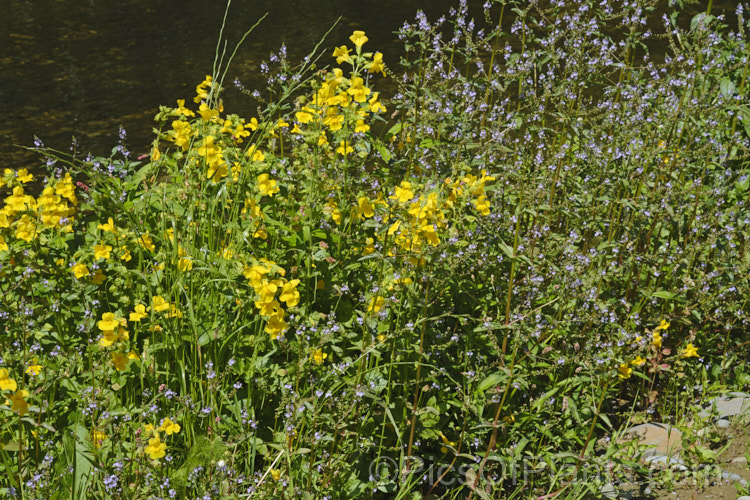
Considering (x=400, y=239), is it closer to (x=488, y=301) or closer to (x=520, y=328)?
(x=520, y=328)

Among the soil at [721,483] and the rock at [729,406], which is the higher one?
the rock at [729,406]

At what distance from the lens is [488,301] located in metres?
3.07

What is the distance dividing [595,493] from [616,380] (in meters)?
0.47

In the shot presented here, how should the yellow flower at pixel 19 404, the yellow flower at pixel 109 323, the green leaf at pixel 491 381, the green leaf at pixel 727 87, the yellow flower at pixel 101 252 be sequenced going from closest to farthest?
the yellow flower at pixel 19 404 < the yellow flower at pixel 109 323 < the green leaf at pixel 491 381 < the yellow flower at pixel 101 252 < the green leaf at pixel 727 87

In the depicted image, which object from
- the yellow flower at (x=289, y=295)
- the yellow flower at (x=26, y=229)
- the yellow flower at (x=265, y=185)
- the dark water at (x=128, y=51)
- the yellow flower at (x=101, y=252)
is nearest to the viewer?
the yellow flower at (x=289, y=295)

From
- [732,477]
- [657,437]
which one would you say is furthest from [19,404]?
[732,477]

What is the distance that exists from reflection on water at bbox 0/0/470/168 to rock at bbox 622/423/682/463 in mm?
4329

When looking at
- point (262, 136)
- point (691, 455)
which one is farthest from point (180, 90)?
point (691, 455)

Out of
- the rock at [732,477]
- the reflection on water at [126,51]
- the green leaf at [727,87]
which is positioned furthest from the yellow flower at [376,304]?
the reflection on water at [126,51]

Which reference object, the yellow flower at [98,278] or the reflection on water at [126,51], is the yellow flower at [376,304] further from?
the reflection on water at [126,51]

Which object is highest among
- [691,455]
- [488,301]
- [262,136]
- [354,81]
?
[354,81]

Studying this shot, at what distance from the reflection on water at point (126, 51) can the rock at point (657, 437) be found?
4.33m

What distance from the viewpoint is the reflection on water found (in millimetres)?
6230

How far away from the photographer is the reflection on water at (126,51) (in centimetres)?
623
